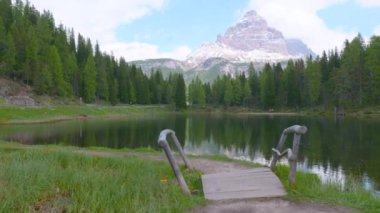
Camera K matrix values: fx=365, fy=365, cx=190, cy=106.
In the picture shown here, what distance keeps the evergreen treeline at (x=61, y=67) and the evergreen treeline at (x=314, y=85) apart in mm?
18748

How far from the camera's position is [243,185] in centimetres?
1130

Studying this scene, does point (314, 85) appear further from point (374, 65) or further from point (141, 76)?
point (141, 76)

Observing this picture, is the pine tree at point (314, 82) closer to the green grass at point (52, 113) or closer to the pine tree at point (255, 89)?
the pine tree at point (255, 89)

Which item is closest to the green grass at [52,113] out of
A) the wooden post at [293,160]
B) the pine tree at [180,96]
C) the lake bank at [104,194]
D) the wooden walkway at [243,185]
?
the pine tree at [180,96]

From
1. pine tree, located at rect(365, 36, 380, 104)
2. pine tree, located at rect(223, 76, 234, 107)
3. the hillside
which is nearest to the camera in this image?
the hillside

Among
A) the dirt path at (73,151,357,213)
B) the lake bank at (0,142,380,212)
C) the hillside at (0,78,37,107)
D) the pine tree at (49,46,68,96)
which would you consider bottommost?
the dirt path at (73,151,357,213)

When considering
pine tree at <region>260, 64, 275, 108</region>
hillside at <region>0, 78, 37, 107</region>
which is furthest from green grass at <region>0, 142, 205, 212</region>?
pine tree at <region>260, 64, 275, 108</region>

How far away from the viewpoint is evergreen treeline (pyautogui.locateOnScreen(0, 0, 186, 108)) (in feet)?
295

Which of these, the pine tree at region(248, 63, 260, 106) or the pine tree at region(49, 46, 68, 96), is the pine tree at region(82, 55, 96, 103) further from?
the pine tree at region(248, 63, 260, 106)

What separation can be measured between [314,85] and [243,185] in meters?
105

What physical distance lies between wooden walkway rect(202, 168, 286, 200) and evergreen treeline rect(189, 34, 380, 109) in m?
85.7

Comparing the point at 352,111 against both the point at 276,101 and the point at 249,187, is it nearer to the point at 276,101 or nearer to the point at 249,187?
the point at 276,101

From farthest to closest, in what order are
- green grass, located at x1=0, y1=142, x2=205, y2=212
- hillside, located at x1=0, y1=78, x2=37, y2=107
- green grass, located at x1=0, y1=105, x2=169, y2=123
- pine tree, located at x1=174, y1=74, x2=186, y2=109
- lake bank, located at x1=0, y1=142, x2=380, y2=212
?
1. pine tree, located at x1=174, y1=74, x2=186, y2=109
2. hillside, located at x1=0, y1=78, x2=37, y2=107
3. green grass, located at x1=0, y1=105, x2=169, y2=123
4. lake bank, located at x1=0, y1=142, x2=380, y2=212
5. green grass, located at x1=0, y1=142, x2=205, y2=212

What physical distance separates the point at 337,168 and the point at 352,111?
75.8m
